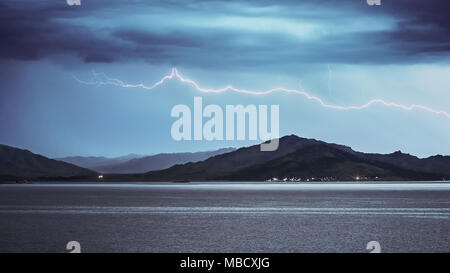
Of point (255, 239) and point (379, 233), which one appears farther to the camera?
point (379, 233)

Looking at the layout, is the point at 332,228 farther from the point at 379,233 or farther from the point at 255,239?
the point at 255,239

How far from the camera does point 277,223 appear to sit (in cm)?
8712
